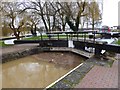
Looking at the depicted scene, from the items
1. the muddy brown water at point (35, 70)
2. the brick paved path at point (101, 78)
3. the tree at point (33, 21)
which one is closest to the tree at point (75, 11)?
the tree at point (33, 21)

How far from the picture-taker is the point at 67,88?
4.77 m

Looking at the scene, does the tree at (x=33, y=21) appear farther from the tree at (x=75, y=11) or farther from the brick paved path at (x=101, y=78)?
the brick paved path at (x=101, y=78)

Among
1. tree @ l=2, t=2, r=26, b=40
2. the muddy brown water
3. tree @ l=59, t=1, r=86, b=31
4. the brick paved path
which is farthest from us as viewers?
tree @ l=59, t=1, r=86, b=31

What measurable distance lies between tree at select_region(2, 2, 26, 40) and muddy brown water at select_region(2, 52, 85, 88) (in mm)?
5125

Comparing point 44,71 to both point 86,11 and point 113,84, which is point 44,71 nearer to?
point 113,84

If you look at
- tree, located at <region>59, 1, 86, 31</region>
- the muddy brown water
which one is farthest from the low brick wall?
tree, located at <region>59, 1, 86, 31</region>

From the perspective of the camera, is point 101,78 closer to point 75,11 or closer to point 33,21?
point 75,11

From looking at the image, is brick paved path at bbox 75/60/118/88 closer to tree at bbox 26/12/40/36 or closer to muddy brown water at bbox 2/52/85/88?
muddy brown water at bbox 2/52/85/88

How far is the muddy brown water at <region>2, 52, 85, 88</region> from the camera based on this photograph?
6.69m

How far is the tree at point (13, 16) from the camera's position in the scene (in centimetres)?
1518

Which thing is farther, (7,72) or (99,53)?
(99,53)

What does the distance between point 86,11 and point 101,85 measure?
47.2ft

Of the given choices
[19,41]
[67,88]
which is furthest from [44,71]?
[19,41]

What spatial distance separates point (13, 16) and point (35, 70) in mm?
8040
